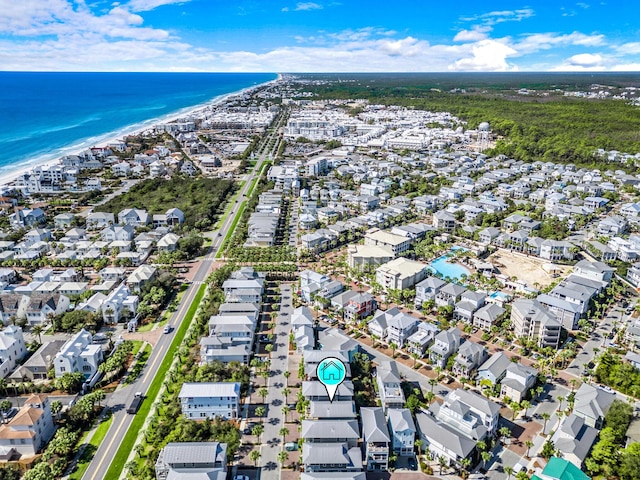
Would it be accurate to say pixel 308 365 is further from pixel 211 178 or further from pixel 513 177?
pixel 513 177

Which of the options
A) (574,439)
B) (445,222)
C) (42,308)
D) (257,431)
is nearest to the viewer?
(574,439)

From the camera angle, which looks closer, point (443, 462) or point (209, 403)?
point (443, 462)

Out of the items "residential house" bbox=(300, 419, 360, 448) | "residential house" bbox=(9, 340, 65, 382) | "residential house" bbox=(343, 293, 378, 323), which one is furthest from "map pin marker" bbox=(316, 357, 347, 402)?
"residential house" bbox=(9, 340, 65, 382)

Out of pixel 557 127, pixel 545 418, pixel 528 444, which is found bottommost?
pixel 528 444

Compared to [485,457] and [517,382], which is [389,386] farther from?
[517,382]

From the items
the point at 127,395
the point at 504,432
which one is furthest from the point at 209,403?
the point at 504,432

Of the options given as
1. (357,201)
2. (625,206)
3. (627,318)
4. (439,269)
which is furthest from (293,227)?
(625,206)

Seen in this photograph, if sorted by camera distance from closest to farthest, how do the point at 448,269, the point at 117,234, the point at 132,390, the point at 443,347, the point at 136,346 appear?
the point at 132,390 → the point at 443,347 → the point at 136,346 → the point at 448,269 → the point at 117,234

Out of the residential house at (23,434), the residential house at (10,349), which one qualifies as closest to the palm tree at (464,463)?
the residential house at (23,434)
